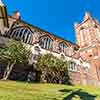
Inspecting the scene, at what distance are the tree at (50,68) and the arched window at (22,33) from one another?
10.3 metres

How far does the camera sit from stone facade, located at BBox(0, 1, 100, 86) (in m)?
39.4

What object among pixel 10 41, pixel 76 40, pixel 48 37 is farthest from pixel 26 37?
pixel 76 40

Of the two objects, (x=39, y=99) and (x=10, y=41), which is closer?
(x=39, y=99)

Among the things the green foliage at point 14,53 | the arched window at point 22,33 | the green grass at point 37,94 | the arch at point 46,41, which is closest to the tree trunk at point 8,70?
the green foliage at point 14,53

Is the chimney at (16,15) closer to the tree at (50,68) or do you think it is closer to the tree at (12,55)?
the tree at (50,68)

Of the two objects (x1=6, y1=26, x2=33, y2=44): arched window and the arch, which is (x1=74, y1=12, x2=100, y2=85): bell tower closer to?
the arch

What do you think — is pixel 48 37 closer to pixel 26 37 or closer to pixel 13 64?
pixel 26 37

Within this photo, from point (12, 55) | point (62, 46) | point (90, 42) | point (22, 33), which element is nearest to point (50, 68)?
point (12, 55)

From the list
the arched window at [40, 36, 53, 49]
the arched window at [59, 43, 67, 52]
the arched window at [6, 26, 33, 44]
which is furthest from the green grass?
the arched window at [59, 43, 67, 52]

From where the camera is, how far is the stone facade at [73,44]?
1551 inches

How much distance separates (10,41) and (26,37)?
12316 mm

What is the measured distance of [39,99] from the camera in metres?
12.8

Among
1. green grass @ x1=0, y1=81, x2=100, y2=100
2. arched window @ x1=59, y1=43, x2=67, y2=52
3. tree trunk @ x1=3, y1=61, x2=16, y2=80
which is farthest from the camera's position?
arched window @ x1=59, y1=43, x2=67, y2=52

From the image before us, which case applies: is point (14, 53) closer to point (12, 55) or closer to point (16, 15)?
point (12, 55)
